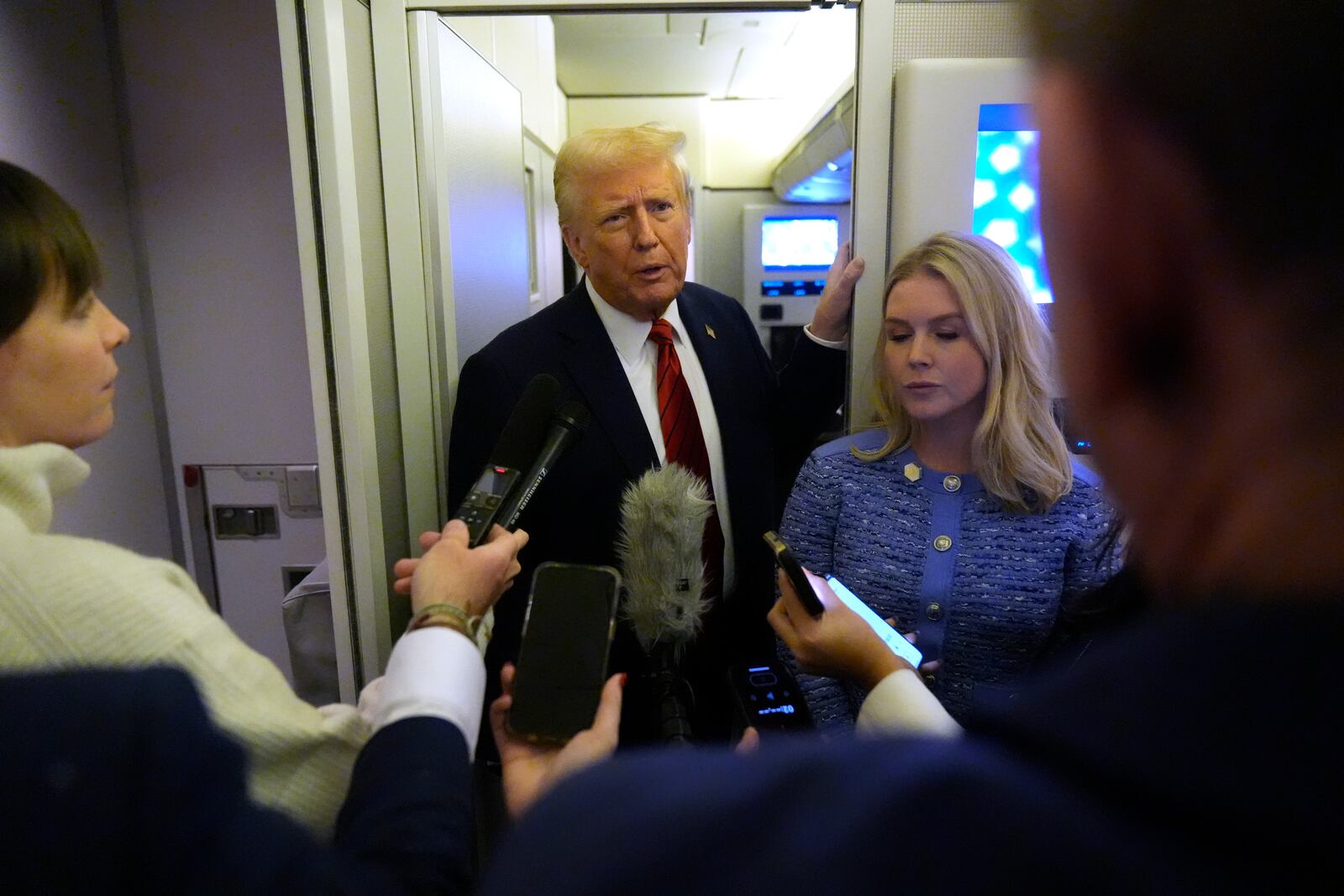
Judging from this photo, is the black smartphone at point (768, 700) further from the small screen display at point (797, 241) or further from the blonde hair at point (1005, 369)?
the small screen display at point (797, 241)

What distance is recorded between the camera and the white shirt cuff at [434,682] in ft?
2.57

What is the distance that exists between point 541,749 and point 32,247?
30.0 inches

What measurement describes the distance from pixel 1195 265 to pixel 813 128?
12.4 feet

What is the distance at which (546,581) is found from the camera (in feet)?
3.32

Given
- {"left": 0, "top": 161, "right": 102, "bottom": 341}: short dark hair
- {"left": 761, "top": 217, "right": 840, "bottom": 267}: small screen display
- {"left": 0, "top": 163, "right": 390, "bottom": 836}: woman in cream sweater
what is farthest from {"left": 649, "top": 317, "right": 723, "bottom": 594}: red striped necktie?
{"left": 761, "top": 217, "right": 840, "bottom": 267}: small screen display

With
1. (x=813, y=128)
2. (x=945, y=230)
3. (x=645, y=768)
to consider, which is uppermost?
(x=813, y=128)

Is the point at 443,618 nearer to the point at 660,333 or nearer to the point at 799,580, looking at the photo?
the point at 799,580

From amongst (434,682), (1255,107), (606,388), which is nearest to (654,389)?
(606,388)

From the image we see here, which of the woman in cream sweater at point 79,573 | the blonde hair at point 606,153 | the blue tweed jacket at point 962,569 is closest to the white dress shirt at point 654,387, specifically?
the blonde hair at point 606,153

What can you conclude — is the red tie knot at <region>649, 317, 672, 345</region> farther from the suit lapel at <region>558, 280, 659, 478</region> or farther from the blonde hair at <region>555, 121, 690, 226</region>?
the blonde hair at <region>555, 121, 690, 226</region>

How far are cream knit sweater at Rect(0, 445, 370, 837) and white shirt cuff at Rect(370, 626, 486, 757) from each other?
6 centimetres

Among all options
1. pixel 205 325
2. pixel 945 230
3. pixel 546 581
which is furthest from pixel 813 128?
pixel 546 581

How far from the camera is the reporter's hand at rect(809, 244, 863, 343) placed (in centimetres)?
147

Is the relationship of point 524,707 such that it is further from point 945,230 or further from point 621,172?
point 621,172
